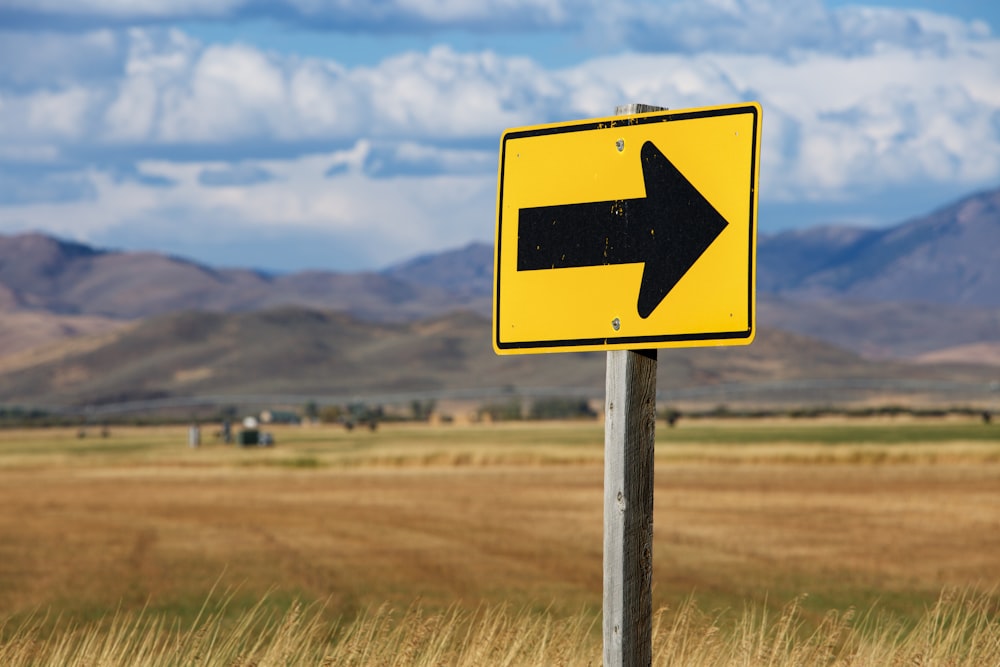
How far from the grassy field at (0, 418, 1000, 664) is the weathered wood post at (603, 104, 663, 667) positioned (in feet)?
9.15

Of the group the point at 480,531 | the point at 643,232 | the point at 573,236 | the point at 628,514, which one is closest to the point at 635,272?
Result: the point at 643,232

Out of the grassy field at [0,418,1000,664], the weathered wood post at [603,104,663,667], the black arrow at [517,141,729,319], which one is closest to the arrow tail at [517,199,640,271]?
the black arrow at [517,141,729,319]

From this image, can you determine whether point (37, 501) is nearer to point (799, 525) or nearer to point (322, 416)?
point (799, 525)

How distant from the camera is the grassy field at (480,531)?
79.0 ft

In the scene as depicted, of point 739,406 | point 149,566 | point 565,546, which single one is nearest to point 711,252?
point 149,566

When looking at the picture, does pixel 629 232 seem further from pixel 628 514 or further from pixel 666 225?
pixel 628 514

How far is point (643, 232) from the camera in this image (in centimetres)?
667

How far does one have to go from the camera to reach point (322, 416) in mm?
144625

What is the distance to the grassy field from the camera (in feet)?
79.0

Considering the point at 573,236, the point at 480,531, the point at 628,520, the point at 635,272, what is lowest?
the point at 480,531

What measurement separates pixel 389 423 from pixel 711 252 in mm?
130491

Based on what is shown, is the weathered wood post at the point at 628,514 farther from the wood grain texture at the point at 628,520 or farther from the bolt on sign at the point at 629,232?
the bolt on sign at the point at 629,232

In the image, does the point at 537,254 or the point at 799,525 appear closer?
the point at 537,254

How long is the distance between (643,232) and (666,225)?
0.39 ft
